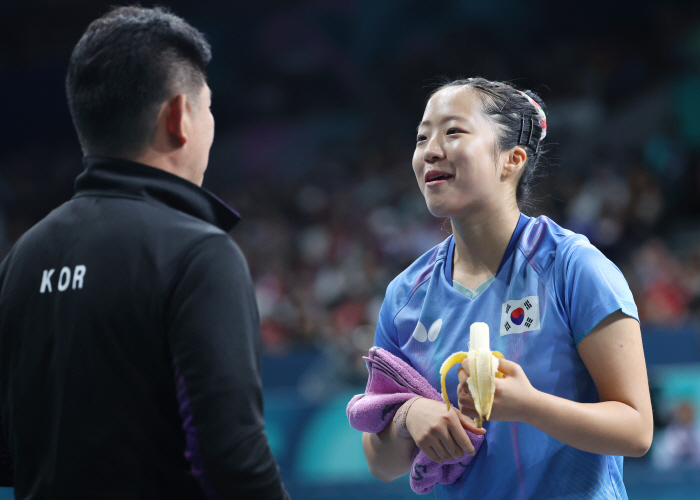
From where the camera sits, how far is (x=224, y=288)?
1.26 m

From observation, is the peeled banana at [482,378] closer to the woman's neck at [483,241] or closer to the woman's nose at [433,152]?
the woman's neck at [483,241]

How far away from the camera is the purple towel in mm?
1745

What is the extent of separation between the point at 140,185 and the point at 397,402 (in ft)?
2.69

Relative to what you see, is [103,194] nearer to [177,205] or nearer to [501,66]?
[177,205]

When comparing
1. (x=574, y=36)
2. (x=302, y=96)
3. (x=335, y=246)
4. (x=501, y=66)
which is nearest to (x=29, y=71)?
(x=302, y=96)

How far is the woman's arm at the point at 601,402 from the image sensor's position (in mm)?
1434

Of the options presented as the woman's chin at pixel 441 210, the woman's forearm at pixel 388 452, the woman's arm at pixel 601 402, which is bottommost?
the woman's forearm at pixel 388 452

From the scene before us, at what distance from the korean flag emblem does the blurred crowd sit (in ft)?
15.4

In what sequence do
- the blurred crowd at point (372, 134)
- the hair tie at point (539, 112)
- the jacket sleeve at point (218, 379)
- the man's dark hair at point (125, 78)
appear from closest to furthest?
the jacket sleeve at point (218, 379) < the man's dark hair at point (125, 78) < the hair tie at point (539, 112) < the blurred crowd at point (372, 134)

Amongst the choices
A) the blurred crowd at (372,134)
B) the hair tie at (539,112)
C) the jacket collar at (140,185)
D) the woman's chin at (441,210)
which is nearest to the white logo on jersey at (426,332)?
the woman's chin at (441,210)

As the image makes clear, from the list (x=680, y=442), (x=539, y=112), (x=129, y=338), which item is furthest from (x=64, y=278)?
(x=680, y=442)

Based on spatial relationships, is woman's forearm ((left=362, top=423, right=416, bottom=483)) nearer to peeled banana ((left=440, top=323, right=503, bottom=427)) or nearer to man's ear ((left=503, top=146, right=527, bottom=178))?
peeled banana ((left=440, top=323, right=503, bottom=427))

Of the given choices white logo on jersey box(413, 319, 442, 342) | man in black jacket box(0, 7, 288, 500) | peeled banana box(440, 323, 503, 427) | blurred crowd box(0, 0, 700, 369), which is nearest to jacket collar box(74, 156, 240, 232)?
man in black jacket box(0, 7, 288, 500)

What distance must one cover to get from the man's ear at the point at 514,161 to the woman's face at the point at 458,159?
0.04 m
